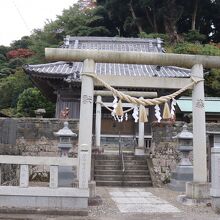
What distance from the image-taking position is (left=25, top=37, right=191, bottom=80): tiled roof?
18.1 m

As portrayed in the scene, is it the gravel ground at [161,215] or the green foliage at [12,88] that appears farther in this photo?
the green foliage at [12,88]

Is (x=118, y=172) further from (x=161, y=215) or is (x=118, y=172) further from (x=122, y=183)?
(x=161, y=215)

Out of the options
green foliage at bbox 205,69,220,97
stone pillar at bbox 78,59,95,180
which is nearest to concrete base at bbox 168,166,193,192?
stone pillar at bbox 78,59,95,180

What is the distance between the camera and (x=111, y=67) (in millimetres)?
21766

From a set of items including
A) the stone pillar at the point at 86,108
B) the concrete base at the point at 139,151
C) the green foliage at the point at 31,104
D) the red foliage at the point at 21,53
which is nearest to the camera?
the stone pillar at the point at 86,108

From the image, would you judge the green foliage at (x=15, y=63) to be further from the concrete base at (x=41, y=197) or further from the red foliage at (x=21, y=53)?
the concrete base at (x=41, y=197)

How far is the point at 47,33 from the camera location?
38469 millimetres

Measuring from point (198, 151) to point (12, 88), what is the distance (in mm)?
29780

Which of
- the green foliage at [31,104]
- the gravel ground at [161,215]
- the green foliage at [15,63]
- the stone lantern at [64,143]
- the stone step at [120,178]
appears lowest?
the gravel ground at [161,215]

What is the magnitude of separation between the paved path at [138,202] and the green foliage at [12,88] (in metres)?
25.7

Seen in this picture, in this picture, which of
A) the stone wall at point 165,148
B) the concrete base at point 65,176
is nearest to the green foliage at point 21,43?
the stone wall at point 165,148

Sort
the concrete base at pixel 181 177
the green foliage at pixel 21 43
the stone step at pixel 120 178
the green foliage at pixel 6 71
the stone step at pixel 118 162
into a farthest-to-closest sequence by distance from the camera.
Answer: the green foliage at pixel 21 43 → the green foliage at pixel 6 71 → the stone step at pixel 118 162 → the stone step at pixel 120 178 → the concrete base at pixel 181 177

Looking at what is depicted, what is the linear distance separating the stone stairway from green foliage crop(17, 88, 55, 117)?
46.1 feet

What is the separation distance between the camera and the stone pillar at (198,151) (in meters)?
8.62
